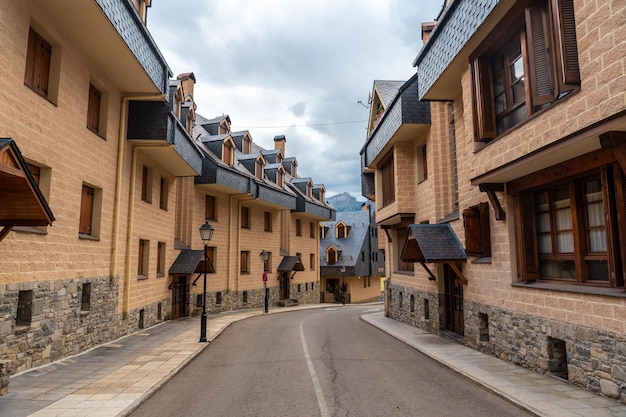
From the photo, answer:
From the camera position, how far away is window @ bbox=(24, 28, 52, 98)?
363 inches

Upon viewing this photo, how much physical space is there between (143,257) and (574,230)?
47.7 ft

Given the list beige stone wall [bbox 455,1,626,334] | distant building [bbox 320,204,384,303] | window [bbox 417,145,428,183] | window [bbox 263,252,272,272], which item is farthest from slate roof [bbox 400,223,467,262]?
distant building [bbox 320,204,384,303]

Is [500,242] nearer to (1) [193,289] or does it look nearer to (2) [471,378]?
(2) [471,378]

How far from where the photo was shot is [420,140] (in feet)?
54.9

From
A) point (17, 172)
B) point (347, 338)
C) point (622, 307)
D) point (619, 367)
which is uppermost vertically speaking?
point (17, 172)

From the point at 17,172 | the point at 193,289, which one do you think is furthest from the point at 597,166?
the point at 193,289

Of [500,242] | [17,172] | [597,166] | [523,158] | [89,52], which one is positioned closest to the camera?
[17,172]

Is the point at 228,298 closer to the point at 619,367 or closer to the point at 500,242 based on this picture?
the point at 500,242

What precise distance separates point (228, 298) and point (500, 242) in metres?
18.5

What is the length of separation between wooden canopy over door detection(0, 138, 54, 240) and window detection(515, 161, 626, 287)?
9008 millimetres

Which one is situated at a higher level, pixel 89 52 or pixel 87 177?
pixel 89 52

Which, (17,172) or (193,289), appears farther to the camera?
(193,289)

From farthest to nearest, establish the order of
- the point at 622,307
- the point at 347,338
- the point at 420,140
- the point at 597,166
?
the point at 420,140 < the point at 347,338 < the point at 597,166 < the point at 622,307

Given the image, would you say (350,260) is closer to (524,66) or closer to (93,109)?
(93,109)
